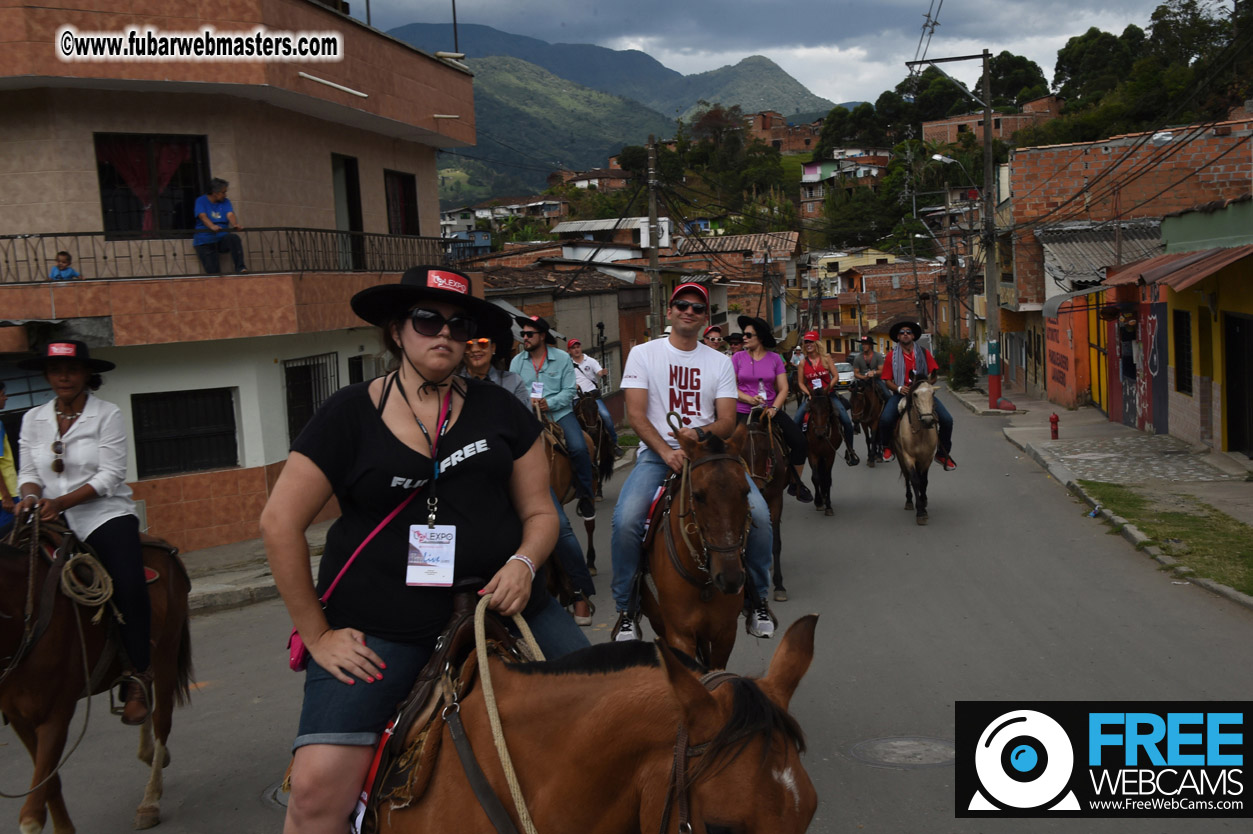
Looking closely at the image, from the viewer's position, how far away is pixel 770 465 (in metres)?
10.4

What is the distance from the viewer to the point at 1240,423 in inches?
674

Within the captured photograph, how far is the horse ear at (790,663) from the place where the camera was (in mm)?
2658

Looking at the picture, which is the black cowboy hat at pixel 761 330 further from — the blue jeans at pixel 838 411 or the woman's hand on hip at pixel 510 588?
the woman's hand on hip at pixel 510 588

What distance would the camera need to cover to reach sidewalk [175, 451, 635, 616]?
11844 millimetres

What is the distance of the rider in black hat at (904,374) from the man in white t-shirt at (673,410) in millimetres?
7720

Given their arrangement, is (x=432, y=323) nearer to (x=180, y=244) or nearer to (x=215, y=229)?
(x=215, y=229)

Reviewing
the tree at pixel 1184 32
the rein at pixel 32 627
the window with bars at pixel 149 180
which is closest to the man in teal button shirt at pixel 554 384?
the rein at pixel 32 627

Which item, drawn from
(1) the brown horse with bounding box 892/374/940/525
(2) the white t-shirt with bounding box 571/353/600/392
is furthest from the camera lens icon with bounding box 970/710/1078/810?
(2) the white t-shirt with bounding box 571/353/600/392

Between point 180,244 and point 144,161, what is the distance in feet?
4.13

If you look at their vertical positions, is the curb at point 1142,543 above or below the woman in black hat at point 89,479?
below

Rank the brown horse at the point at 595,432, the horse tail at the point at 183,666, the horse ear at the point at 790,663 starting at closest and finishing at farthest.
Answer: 1. the horse ear at the point at 790,663
2. the horse tail at the point at 183,666
3. the brown horse at the point at 595,432

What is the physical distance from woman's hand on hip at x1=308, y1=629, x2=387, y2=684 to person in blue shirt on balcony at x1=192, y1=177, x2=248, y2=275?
1317cm

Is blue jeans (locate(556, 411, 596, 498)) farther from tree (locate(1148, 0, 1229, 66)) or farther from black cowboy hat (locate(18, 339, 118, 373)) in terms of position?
tree (locate(1148, 0, 1229, 66))

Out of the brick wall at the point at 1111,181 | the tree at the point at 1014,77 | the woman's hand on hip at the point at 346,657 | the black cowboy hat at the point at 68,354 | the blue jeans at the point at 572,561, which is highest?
the tree at the point at 1014,77
